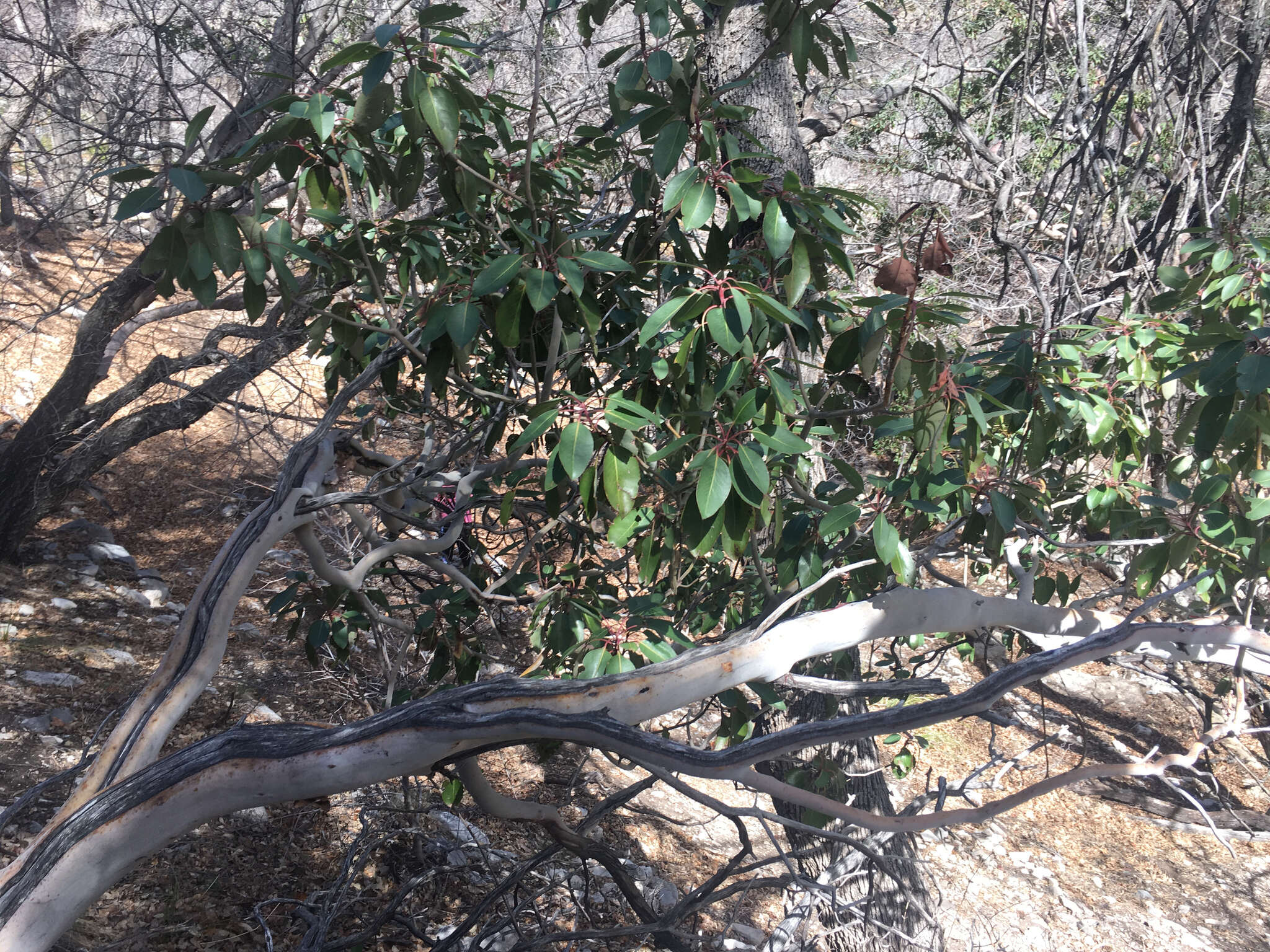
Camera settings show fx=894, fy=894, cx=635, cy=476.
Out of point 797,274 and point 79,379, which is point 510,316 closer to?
point 797,274

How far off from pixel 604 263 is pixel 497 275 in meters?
0.21

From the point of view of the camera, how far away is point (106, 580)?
5.05 metres

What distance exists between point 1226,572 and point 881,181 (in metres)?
4.47

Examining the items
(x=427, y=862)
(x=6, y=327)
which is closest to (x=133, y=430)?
(x=6, y=327)

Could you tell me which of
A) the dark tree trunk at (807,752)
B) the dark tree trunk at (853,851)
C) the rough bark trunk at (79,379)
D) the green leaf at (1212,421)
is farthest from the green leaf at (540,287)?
the rough bark trunk at (79,379)

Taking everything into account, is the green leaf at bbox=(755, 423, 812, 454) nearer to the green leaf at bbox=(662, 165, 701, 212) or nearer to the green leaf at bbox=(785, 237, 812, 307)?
the green leaf at bbox=(785, 237, 812, 307)

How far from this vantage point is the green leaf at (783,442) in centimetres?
164

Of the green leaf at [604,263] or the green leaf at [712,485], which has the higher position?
the green leaf at [604,263]

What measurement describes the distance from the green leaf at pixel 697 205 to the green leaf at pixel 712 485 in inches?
18.2

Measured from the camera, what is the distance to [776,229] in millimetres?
1801

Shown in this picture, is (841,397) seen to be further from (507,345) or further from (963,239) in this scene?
(963,239)

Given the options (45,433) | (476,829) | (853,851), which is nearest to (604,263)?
(853,851)

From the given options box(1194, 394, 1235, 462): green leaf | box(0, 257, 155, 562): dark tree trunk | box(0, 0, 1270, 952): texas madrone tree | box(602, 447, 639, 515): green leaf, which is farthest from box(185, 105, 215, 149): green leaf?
box(0, 257, 155, 562): dark tree trunk

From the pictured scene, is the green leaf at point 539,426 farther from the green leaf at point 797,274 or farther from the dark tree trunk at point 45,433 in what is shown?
the dark tree trunk at point 45,433
